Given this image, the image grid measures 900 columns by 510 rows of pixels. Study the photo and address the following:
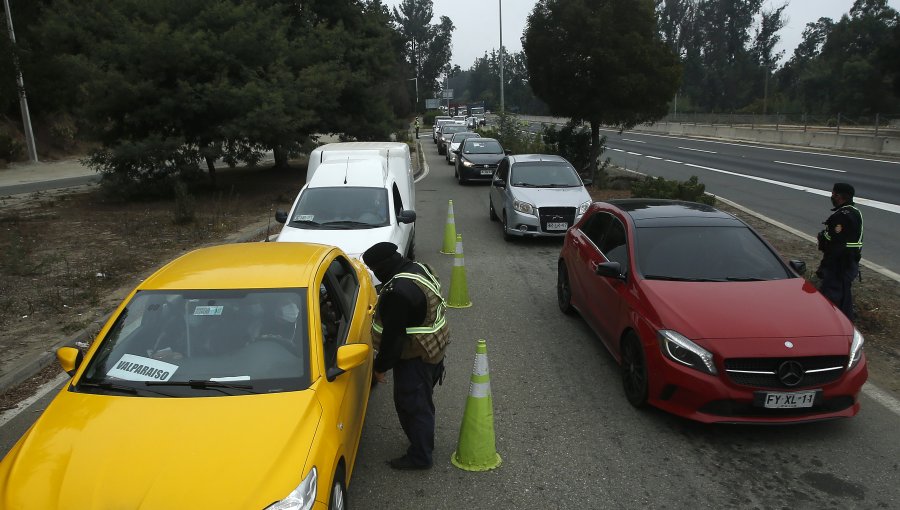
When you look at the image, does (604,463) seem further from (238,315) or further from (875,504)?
(238,315)

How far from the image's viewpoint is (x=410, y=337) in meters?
4.31

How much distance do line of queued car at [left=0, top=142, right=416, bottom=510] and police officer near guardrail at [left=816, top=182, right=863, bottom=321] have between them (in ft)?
16.2

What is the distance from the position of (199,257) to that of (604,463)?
319 cm

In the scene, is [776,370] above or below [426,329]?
below

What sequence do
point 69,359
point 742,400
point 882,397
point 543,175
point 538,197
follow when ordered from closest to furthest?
point 69,359 < point 742,400 < point 882,397 < point 538,197 < point 543,175

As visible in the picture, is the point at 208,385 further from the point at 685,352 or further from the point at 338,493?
the point at 685,352

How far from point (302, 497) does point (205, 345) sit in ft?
4.23

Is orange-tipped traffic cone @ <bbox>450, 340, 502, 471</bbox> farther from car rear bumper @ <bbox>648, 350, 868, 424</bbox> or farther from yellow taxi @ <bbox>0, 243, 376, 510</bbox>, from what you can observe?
car rear bumper @ <bbox>648, 350, 868, 424</bbox>

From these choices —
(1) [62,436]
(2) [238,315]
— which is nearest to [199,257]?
(2) [238,315]

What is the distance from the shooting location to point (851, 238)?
688 cm

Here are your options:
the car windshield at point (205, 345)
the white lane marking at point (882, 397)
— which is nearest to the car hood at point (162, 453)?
the car windshield at point (205, 345)

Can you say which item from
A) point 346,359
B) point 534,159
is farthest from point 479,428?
point 534,159

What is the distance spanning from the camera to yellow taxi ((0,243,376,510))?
9.93 feet

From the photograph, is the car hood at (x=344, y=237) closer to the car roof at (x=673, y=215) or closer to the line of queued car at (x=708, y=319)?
the line of queued car at (x=708, y=319)
